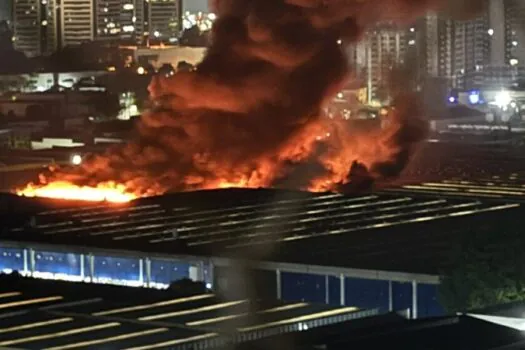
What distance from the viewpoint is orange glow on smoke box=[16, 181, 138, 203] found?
43906mm

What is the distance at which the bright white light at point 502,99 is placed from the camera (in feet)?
306

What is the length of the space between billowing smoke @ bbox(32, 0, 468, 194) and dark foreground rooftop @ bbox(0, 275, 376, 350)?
18206 mm

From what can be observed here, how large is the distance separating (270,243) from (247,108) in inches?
548

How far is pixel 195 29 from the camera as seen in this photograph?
130 metres

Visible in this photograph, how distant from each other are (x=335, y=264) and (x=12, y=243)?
6.50 m

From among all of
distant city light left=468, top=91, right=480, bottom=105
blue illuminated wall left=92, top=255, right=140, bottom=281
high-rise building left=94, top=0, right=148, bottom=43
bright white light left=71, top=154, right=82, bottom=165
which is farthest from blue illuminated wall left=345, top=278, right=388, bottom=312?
high-rise building left=94, top=0, right=148, bottom=43

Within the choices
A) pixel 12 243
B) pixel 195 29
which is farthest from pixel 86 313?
pixel 195 29

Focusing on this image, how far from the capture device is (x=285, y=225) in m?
35.9

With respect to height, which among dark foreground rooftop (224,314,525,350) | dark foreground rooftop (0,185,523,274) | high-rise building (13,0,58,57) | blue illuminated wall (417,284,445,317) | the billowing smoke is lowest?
blue illuminated wall (417,284,445,317)

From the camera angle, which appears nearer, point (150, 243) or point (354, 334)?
point (354, 334)

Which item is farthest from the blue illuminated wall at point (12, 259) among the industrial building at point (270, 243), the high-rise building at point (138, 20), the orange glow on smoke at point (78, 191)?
the high-rise building at point (138, 20)

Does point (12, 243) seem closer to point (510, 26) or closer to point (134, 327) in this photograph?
point (134, 327)

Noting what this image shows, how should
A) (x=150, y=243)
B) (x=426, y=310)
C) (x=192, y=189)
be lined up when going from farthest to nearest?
(x=192, y=189) < (x=150, y=243) < (x=426, y=310)

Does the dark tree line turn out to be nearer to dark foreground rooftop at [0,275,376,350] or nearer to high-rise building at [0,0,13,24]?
dark foreground rooftop at [0,275,376,350]
